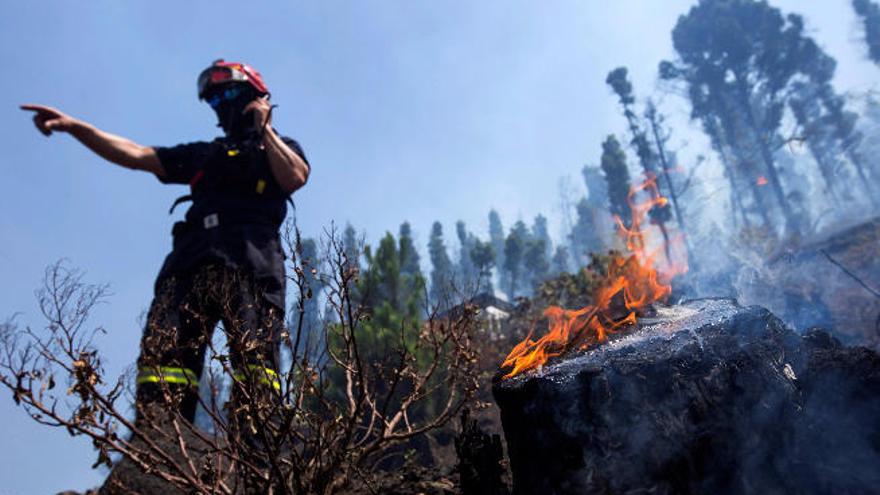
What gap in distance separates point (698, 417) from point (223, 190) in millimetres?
3495

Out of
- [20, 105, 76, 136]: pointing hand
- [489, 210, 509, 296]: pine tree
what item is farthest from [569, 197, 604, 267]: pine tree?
[20, 105, 76, 136]: pointing hand

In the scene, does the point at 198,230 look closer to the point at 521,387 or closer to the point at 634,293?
the point at 521,387

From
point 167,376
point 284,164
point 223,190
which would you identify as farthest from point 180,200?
point 167,376

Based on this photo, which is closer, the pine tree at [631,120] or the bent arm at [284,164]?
the bent arm at [284,164]

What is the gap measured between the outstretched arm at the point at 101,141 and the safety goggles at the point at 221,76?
2.36 ft

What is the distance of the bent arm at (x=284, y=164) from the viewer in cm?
362

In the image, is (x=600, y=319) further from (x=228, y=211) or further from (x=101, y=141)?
(x=101, y=141)

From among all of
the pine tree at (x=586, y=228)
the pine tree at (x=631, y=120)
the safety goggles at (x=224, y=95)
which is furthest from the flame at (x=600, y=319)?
the pine tree at (x=586, y=228)

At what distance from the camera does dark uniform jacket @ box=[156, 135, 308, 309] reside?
3.52 meters

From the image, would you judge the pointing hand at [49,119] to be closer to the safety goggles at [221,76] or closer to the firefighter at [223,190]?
the firefighter at [223,190]

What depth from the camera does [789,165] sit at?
2484 inches

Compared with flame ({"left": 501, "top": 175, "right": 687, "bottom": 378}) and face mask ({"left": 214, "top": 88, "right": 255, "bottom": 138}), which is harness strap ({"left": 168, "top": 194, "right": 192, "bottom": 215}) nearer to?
face mask ({"left": 214, "top": 88, "right": 255, "bottom": 138})

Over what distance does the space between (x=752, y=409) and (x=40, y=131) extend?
456 cm

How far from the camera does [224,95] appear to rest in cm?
400
